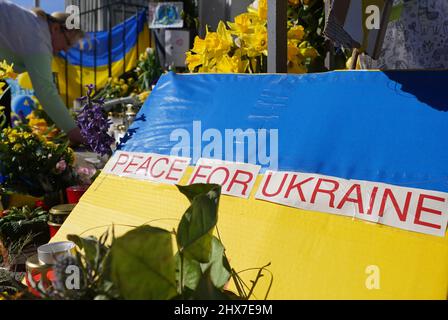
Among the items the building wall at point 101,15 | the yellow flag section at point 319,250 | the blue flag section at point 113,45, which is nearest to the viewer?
the yellow flag section at point 319,250

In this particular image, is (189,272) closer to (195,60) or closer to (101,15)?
(195,60)

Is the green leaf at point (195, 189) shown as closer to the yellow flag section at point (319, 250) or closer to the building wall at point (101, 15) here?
the yellow flag section at point (319, 250)

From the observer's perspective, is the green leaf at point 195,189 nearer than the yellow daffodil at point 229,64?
Yes

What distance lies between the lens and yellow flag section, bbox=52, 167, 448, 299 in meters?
0.89

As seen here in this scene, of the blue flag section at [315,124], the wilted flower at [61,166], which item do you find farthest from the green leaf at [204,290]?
the wilted flower at [61,166]

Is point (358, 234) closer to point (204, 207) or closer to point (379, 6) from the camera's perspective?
point (204, 207)

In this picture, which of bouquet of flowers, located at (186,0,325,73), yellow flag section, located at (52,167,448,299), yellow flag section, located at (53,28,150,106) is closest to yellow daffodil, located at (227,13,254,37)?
bouquet of flowers, located at (186,0,325,73)

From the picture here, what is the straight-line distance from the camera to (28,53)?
2613 mm

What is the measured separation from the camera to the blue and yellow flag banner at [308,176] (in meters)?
0.94

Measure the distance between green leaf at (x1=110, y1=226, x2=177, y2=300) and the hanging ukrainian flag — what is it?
22.4 ft

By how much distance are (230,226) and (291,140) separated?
319 millimetres

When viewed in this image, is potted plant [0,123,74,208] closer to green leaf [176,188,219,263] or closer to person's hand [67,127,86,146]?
person's hand [67,127,86,146]

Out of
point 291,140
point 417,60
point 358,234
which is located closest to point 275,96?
point 291,140

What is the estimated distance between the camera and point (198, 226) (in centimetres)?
66
